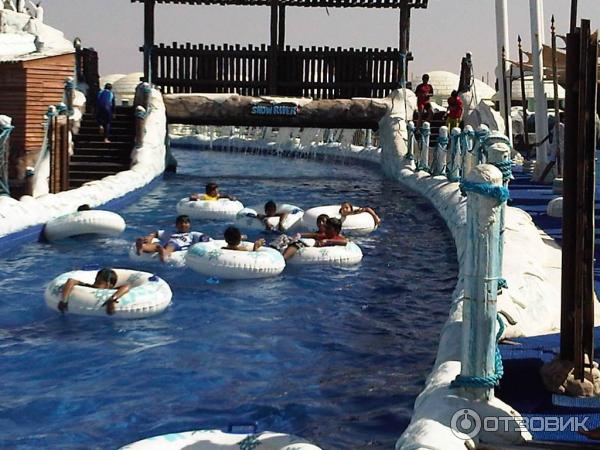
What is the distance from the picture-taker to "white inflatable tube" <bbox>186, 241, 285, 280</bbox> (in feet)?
32.1

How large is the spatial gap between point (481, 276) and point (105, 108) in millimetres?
17660

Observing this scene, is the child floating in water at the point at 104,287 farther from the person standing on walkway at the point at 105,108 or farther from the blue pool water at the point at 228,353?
the person standing on walkway at the point at 105,108

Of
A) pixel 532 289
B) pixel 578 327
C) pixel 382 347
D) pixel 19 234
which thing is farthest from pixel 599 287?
pixel 19 234

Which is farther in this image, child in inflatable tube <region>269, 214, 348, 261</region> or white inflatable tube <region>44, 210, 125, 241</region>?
white inflatable tube <region>44, 210, 125, 241</region>

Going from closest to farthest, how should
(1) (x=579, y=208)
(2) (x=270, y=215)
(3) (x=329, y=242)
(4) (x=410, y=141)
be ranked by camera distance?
(1) (x=579, y=208) → (3) (x=329, y=242) → (2) (x=270, y=215) → (4) (x=410, y=141)

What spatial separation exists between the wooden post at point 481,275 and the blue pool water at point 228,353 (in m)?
1.17

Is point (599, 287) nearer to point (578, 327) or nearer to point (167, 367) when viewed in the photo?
point (578, 327)

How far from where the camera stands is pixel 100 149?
67.3 ft

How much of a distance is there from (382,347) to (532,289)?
4.62ft

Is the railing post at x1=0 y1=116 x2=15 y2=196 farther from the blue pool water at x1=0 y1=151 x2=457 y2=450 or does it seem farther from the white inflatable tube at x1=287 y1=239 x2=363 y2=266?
the white inflatable tube at x1=287 y1=239 x2=363 y2=266

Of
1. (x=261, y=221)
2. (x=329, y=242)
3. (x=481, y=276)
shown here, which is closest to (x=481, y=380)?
(x=481, y=276)

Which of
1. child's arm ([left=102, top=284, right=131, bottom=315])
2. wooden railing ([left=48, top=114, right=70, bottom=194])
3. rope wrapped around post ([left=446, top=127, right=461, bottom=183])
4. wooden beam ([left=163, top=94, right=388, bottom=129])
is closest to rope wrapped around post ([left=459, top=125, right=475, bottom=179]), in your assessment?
rope wrapped around post ([left=446, top=127, right=461, bottom=183])

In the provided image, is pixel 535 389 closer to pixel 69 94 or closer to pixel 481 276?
pixel 481 276

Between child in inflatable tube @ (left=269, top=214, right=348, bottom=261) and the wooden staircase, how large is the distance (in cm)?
898
